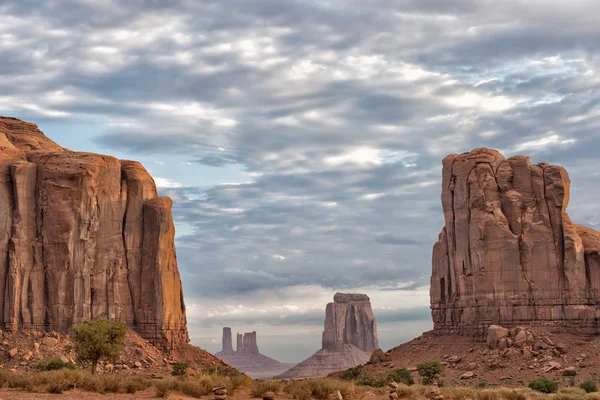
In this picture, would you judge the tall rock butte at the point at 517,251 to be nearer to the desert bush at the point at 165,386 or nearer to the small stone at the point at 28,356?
the small stone at the point at 28,356

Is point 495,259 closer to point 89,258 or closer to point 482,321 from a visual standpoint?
point 482,321

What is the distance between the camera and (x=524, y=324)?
80.5 m

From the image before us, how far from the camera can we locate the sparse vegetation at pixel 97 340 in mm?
64562

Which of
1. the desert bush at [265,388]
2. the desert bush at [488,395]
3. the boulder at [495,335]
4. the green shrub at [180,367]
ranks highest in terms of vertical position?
the boulder at [495,335]

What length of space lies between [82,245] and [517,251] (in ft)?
125

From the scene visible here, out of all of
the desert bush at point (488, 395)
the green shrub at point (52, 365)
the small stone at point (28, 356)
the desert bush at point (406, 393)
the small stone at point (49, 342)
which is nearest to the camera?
the desert bush at point (406, 393)

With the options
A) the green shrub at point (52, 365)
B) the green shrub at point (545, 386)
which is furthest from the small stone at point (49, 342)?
the green shrub at point (545, 386)

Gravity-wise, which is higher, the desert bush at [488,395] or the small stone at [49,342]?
the small stone at [49,342]

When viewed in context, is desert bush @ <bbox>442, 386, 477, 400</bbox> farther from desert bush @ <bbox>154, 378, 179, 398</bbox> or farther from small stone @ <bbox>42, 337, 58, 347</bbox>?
small stone @ <bbox>42, 337, 58, 347</bbox>

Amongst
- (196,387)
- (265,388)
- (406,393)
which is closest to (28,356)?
(265,388)

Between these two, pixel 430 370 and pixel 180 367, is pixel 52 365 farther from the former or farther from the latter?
pixel 430 370

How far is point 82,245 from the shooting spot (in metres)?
81.8

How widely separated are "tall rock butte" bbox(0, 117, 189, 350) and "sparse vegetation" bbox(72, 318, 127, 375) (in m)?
14.4

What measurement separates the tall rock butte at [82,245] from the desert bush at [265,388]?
40800mm
